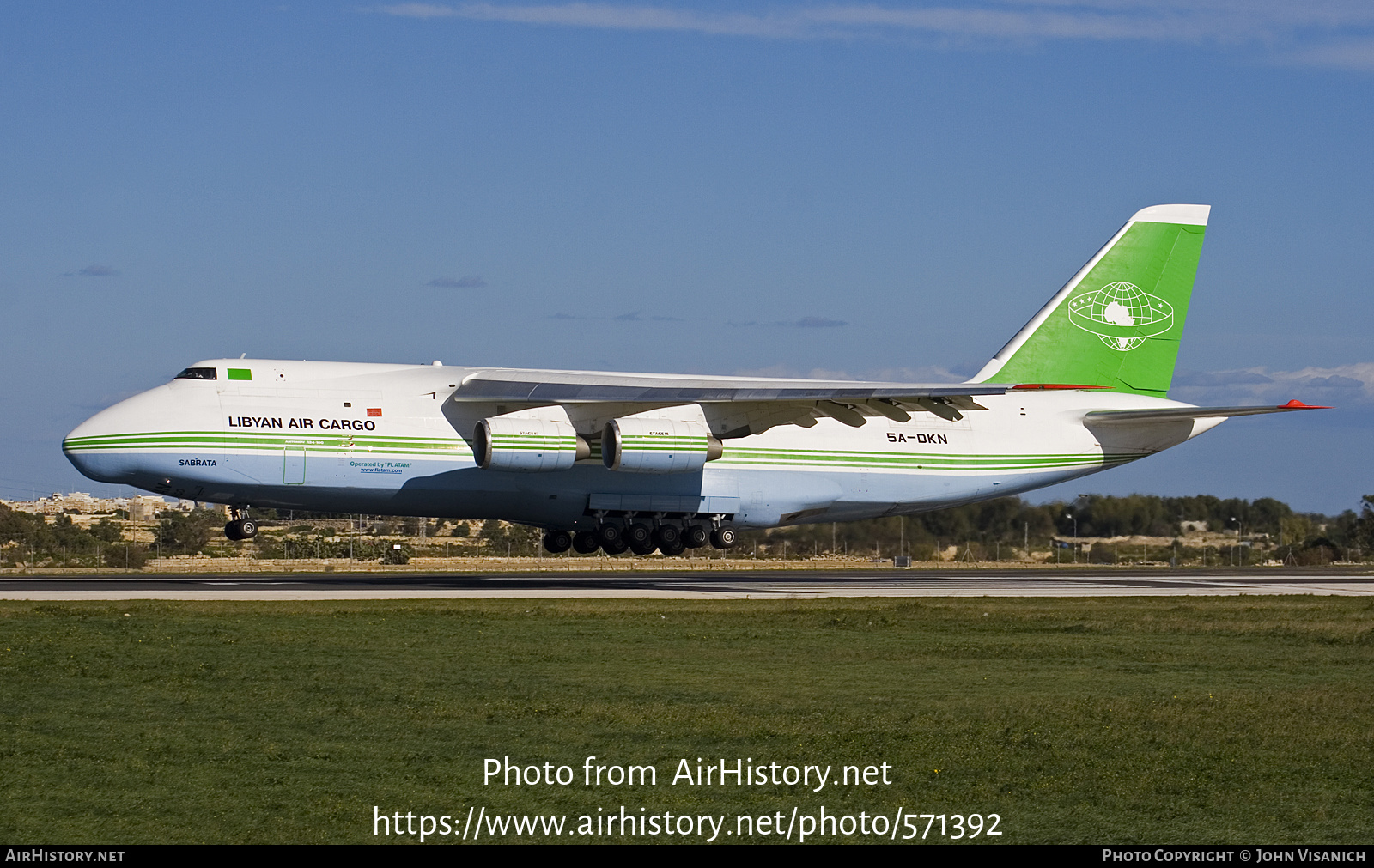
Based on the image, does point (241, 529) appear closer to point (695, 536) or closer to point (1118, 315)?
point (695, 536)

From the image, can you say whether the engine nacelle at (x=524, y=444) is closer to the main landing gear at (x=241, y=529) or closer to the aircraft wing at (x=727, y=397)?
the aircraft wing at (x=727, y=397)

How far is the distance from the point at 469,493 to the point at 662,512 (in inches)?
172

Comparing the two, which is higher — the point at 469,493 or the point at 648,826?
the point at 469,493

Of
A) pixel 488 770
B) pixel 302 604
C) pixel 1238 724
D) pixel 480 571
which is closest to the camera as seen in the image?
pixel 488 770

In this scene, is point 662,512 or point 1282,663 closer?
point 1282,663

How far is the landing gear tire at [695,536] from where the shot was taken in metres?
32.2

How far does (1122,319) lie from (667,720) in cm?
2856

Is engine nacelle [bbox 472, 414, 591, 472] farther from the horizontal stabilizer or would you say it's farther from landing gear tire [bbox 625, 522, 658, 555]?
the horizontal stabilizer

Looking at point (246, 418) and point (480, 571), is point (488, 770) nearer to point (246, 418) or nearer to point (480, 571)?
point (246, 418)

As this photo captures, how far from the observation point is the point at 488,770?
30.0 ft

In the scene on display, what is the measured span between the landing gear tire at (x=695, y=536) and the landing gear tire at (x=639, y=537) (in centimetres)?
74

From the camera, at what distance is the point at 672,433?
1185 inches

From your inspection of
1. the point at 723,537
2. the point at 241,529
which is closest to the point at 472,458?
the point at 241,529
